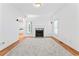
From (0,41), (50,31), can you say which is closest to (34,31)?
(50,31)

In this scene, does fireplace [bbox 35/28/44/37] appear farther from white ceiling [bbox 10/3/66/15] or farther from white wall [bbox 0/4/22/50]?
white wall [bbox 0/4/22/50]

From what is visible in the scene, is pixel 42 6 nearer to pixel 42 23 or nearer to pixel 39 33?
pixel 42 23

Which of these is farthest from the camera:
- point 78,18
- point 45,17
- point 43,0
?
point 45,17

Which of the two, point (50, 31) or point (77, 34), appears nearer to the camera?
point (77, 34)

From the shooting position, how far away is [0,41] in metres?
5.23

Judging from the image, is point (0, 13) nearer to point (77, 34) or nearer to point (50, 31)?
point (77, 34)

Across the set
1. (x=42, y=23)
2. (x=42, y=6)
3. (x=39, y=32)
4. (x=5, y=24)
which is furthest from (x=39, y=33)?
(x=5, y=24)

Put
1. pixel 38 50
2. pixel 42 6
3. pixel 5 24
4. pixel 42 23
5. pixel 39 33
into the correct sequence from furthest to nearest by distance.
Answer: pixel 39 33, pixel 42 23, pixel 42 6, pixel 5 24, pixel 38 50

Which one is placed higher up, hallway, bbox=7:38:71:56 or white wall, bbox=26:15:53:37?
white wall, bbox=26:15:53:37

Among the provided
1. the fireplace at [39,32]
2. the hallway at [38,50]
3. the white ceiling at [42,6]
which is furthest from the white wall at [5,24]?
the fireplace at [39,32]

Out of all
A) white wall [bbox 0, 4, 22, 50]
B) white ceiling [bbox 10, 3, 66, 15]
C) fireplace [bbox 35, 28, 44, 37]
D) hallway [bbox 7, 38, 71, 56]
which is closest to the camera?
hallway [bbox 7, 38, 71, 56]

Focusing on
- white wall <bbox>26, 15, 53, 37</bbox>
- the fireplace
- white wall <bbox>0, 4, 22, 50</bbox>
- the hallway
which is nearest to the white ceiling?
white wall <bbox>0, 4, 22, 50</bbox>

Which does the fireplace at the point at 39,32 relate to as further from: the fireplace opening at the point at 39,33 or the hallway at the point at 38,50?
the hallway at the point at 38,50

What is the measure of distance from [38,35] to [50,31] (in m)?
1.40
